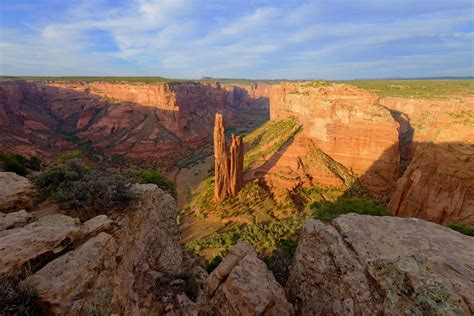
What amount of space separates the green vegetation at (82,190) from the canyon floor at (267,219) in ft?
0.17

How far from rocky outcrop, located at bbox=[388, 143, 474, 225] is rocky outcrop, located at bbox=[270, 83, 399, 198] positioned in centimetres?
861

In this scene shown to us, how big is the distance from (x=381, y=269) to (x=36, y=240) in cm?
807

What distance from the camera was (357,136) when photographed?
3822cm

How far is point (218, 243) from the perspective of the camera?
2866cm

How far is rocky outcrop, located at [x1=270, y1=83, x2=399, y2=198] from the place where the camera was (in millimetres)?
35719

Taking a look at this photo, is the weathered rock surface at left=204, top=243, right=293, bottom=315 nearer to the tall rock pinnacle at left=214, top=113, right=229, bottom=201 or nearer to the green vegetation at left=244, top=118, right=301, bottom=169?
the tall rock pinnacle at left=214, top=113, right=229, bottom=201

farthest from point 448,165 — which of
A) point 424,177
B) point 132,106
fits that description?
point 132,106

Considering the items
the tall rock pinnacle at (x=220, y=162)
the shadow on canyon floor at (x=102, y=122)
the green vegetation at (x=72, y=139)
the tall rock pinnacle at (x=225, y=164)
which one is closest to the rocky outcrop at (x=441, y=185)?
the tall rock pinnacle at (x=225, y=164)

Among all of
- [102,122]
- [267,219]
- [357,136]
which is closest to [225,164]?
[267,219]

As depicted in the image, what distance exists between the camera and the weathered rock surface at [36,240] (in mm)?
5957

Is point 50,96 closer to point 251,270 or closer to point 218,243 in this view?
point 218,243

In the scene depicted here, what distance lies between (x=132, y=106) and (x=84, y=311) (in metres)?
81.2

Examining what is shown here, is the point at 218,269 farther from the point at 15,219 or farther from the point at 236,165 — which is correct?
the point at 236,165

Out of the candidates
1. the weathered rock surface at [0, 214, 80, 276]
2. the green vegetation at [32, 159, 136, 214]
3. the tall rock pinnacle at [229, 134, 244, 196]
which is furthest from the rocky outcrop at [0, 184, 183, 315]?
the tall rock pinnacle at [229, 134, 244, 196]
